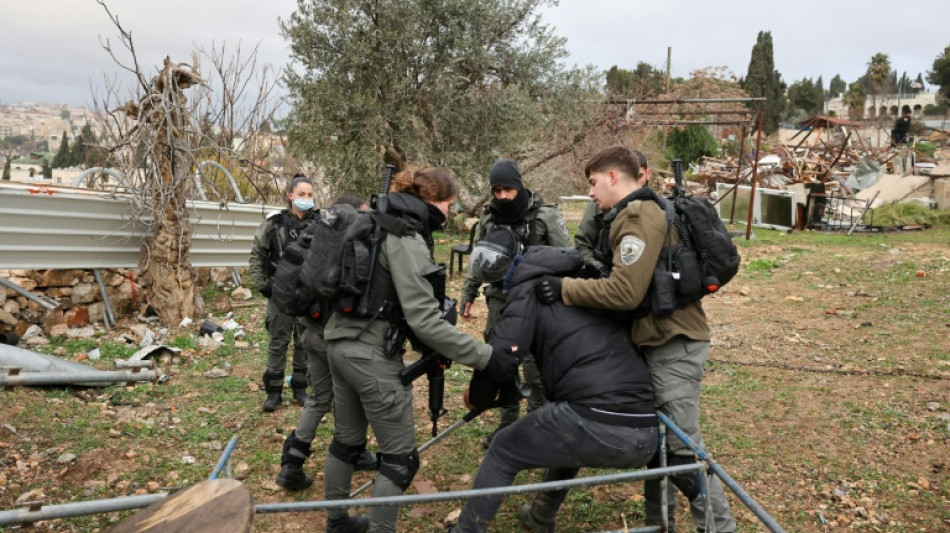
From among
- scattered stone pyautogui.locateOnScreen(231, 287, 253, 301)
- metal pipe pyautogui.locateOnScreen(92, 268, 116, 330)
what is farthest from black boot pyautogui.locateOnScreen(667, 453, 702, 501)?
scattered stone pyautogui.locateOnScreen(231, 287, 253, 301)

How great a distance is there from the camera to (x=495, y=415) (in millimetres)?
5168

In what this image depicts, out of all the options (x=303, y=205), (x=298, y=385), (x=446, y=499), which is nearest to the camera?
(x=446, y=499)

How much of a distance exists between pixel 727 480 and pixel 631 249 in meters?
0.95

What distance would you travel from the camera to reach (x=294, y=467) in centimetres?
407

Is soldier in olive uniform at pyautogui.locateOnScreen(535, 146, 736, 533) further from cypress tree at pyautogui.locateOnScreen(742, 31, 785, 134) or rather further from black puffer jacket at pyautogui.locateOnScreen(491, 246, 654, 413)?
cypress tree at pyautogui.locateOnScreen(742, 31, 785, 134)

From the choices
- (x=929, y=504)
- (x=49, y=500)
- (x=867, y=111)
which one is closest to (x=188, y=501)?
(x=49, y=500)

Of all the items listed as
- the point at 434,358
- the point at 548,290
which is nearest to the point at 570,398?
the point at 548,290

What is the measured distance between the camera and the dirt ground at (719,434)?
12.6ft

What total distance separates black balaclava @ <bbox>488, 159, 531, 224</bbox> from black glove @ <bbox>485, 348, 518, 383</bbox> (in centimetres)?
143

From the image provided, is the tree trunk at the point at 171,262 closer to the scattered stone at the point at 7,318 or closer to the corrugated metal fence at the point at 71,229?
the corrugated metal fence at the point at 71,229

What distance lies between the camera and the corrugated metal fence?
6.62 m

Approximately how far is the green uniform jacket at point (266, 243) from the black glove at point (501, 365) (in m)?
2.60

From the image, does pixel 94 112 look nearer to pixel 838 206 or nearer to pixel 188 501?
pixel 188 501

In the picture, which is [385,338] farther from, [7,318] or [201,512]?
[7,318]
